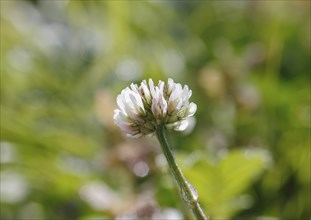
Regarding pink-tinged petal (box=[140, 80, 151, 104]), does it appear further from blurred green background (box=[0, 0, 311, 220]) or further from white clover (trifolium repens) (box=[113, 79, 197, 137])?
blurred green background (box=[0, 0, 311, 220])

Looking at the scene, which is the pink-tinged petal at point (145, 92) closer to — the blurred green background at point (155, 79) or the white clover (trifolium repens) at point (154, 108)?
the white clover (trifolium repens) at point (154, 108)

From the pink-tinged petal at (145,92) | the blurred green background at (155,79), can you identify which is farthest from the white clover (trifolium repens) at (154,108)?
the blurred green background at (155,79)

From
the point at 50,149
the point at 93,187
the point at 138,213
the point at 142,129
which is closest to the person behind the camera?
the point at 142,129

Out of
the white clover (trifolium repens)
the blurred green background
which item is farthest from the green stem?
the blurred green background

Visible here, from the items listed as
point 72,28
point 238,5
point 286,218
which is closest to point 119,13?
point 72,28

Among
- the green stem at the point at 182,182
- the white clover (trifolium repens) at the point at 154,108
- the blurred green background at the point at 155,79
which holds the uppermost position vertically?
the blurred green background at the point at 155,79

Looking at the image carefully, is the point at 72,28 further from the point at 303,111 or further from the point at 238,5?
the point at 303,111

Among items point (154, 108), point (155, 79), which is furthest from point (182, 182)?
point (155, 79)
